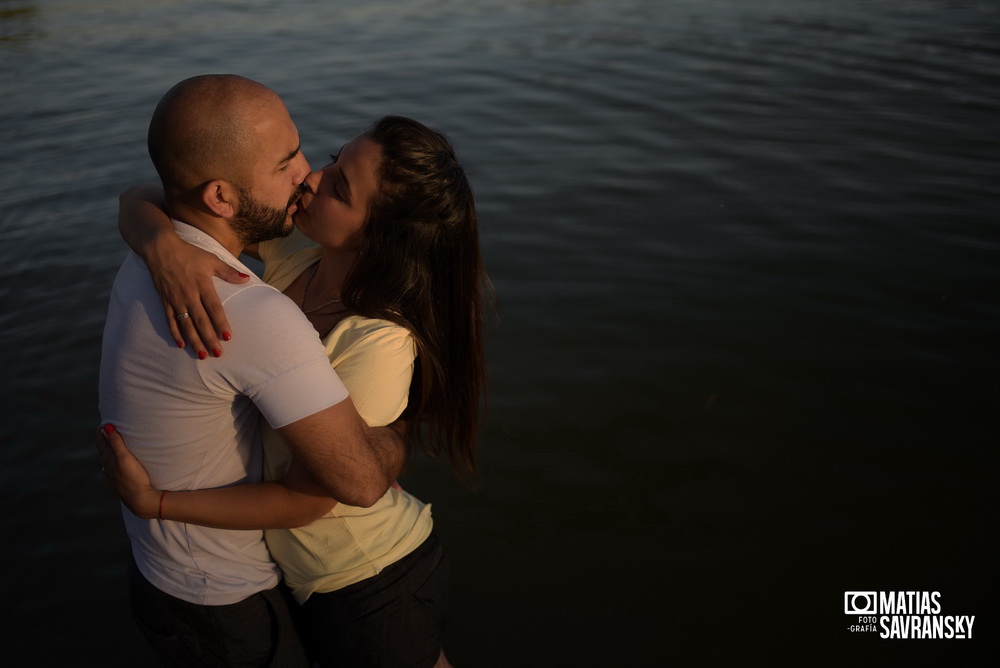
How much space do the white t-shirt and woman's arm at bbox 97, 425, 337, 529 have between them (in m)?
0.04

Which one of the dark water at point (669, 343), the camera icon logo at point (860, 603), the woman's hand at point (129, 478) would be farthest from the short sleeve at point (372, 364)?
the camera icon logo at point (860, 603)

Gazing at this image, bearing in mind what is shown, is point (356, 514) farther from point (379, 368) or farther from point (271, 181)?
point (271, 181)

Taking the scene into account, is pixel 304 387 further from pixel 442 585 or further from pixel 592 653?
pixel 592 653

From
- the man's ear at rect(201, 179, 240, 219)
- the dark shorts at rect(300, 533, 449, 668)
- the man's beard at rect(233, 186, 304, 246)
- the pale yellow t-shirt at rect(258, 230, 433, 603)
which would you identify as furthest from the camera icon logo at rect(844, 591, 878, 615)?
the man's ear at rect(201, 179, 240, 219)

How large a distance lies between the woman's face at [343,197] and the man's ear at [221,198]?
1.05 feet

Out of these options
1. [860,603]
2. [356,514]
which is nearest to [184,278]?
[356,514]

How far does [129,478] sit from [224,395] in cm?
36

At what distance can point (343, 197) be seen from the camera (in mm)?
2568

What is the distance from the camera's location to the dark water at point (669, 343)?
386 centimetres

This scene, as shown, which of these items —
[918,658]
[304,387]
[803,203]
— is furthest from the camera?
[803,203]

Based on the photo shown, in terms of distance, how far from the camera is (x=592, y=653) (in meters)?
3.65

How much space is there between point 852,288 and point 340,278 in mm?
4236

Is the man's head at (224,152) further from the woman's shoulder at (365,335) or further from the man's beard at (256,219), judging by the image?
the woman's shoulder at (365,335)

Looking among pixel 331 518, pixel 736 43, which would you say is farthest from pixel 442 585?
pixel 736 43
